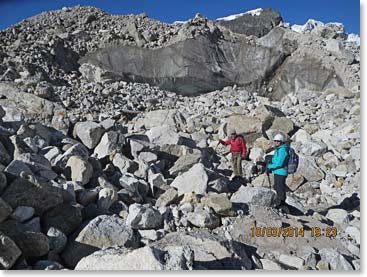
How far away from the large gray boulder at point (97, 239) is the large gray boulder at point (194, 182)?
109cm

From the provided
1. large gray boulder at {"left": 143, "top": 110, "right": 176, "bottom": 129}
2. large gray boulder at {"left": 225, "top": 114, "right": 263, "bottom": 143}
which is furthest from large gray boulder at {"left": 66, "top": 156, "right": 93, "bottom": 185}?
large gray boulder at {"left": 225, "top": 114, "right": 263, "bottom": 143}

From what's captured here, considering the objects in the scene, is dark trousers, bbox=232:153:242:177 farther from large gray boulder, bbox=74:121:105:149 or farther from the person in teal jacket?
large gray boulder, bbox=74:121:105:149

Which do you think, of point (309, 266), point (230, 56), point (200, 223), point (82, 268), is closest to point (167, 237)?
point (200, 223)

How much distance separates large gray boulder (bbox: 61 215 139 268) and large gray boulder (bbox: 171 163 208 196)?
1.09 meters

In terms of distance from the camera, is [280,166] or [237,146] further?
[237,146]

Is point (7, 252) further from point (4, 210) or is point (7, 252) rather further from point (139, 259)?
point (139, 259)

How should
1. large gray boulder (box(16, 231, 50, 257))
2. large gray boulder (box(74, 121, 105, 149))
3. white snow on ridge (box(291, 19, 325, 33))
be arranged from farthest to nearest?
white snow on ridge (box(291, 19, 325, 33)) → large gray boulder (box(74, 121, 105, 149)) → large gray boulder (box(16, 231, 50, 257))

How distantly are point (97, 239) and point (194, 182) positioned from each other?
1560 millimetres

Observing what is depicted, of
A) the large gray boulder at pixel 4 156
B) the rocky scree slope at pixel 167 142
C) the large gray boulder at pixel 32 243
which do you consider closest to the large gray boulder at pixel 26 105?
the rocky scree slope at pixel 167 142

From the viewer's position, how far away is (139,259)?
2.66 meters

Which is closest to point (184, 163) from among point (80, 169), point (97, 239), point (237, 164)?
point (237, 164)

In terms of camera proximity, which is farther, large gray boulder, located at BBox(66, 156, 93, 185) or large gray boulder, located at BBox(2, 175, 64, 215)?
large gray boulder, located at BBox(66, 156, 93, 185)

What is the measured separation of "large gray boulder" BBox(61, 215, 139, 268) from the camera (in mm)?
3071

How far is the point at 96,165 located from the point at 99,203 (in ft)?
3.41
